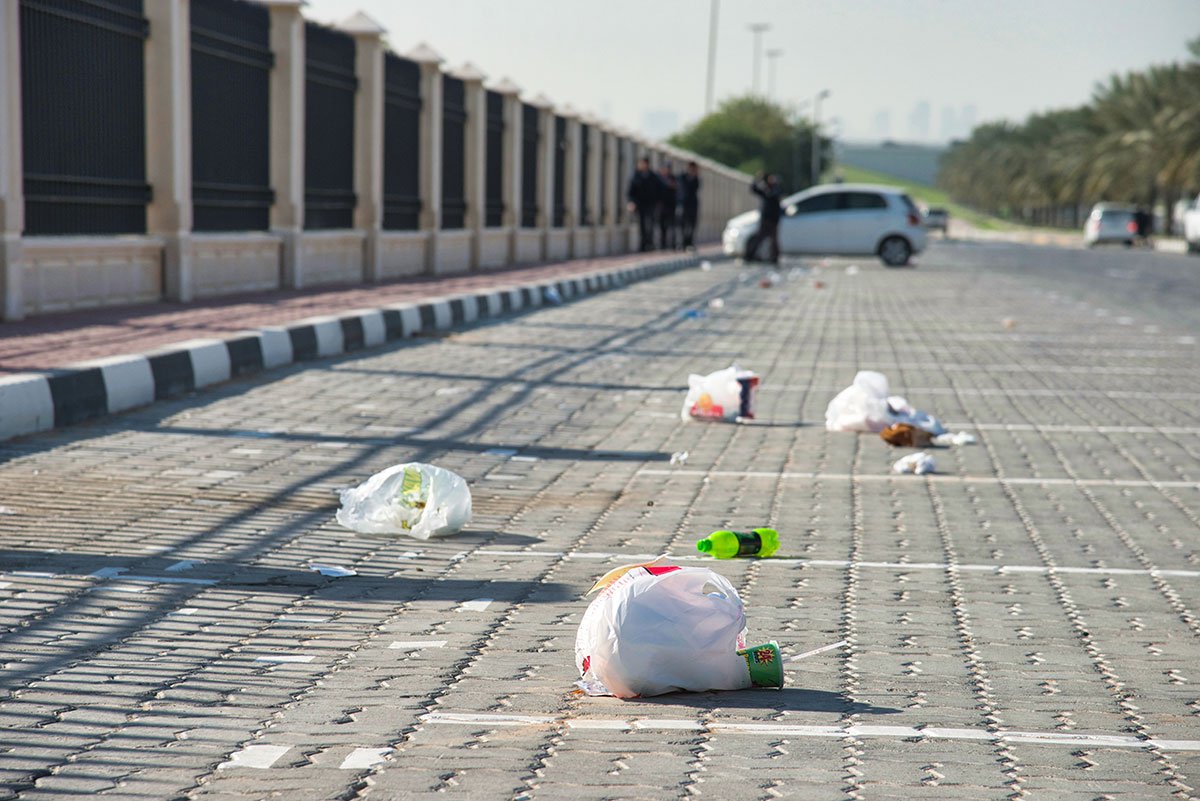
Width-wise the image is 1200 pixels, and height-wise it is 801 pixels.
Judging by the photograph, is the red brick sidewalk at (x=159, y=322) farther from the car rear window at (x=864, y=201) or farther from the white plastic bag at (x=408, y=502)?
the car rear window at (x=864, y=201)

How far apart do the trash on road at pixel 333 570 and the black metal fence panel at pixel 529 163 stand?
2765cm

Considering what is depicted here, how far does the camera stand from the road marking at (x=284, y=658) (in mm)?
4598

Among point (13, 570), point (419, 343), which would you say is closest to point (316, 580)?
point (13, 570)

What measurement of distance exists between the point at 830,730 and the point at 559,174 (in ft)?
113

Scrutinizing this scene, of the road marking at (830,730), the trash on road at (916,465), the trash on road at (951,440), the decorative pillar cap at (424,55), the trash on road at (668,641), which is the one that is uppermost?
the decorative pillar cap at (424,55)

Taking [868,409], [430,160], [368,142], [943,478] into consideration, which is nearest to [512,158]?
[430,160]

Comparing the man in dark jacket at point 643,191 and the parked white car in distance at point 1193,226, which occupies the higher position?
the man in dark jacket at point 643,191

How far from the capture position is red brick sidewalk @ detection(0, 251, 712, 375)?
1070 cm

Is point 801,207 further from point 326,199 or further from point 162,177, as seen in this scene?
point 162,177

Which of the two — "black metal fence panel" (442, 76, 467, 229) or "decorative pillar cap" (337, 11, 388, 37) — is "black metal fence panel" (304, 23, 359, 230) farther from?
"black metal fence panel" (442, 76, 467, 229)

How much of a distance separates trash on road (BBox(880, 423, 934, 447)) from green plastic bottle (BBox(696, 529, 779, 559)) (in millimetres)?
3240

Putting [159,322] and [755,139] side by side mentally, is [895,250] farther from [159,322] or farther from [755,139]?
[755,139]

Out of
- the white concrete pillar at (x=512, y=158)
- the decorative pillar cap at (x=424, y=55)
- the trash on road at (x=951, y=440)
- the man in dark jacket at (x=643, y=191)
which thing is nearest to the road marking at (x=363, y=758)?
the trash on road at (x=951, y=440)

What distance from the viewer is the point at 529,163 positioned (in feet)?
112
